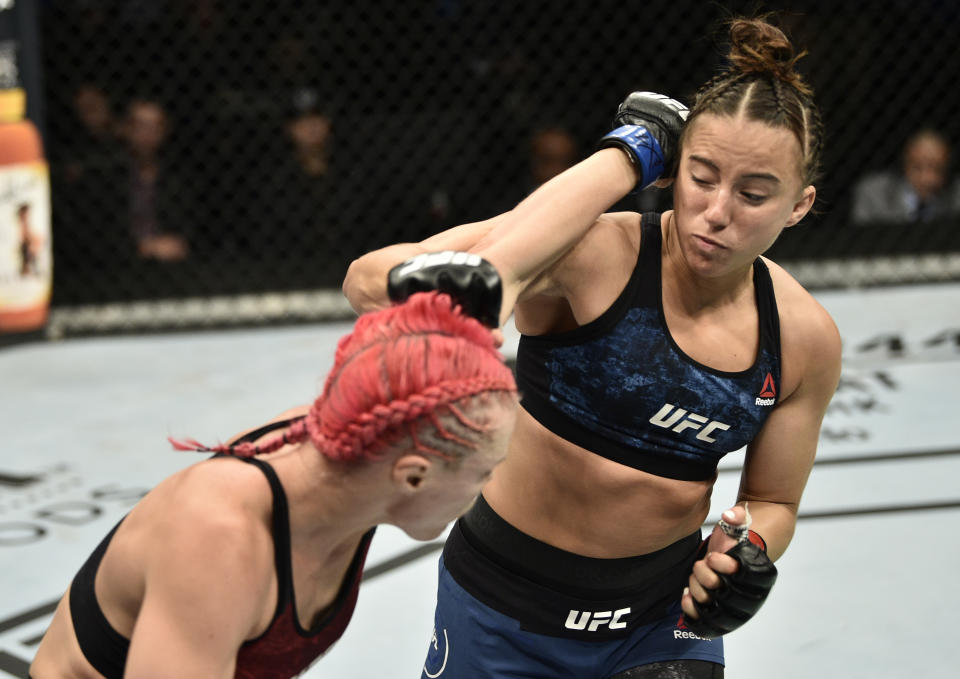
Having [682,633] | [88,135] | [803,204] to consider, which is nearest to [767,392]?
[803,204]

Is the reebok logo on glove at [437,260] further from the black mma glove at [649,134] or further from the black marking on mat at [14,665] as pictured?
the black marking on mat at [14,665]

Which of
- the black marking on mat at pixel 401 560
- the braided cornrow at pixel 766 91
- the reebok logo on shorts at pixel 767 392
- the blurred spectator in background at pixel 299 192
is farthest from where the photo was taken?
the blurred spectator in background at pixel 299 192

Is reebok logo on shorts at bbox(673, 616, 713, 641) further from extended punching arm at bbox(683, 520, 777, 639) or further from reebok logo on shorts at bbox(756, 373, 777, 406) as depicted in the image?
reebok logo on shorts at bbox(756, 373, 777, 406)

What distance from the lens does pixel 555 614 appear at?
1418mm

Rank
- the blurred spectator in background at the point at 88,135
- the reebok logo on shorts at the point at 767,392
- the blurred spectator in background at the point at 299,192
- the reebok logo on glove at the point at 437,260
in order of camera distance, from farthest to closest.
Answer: the blurred spectator in background at the point at 299,192
the blurred spectator in background at the point at 88,135
the reebok logo on shorts at the point at 767,392
the reebok logo on glove at the point at 437,260

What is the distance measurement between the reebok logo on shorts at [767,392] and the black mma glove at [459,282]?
0.48 meters

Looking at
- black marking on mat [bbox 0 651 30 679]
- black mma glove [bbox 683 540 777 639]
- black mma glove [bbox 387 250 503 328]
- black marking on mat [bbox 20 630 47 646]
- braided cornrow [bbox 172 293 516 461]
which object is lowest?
black marking on mat [bbox 20 630 47 646]

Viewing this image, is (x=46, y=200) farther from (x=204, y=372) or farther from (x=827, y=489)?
(x=827, y=489)

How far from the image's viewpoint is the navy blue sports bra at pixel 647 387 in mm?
1344

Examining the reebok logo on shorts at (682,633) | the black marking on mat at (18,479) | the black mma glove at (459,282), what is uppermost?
the black mma glove at (459,282)

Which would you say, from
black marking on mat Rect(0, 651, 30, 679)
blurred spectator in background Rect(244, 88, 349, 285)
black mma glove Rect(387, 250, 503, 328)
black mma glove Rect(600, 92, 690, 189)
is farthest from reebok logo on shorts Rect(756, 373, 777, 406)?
blurred spectator in background Rect(244, 88, 349, 285)

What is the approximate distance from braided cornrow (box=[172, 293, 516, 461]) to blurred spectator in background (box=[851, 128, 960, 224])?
4660 mm

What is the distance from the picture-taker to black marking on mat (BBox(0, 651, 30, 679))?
6.39 ft

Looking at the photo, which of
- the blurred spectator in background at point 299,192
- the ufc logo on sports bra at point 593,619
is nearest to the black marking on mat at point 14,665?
the ufc logo on sports bra at point 593,619
